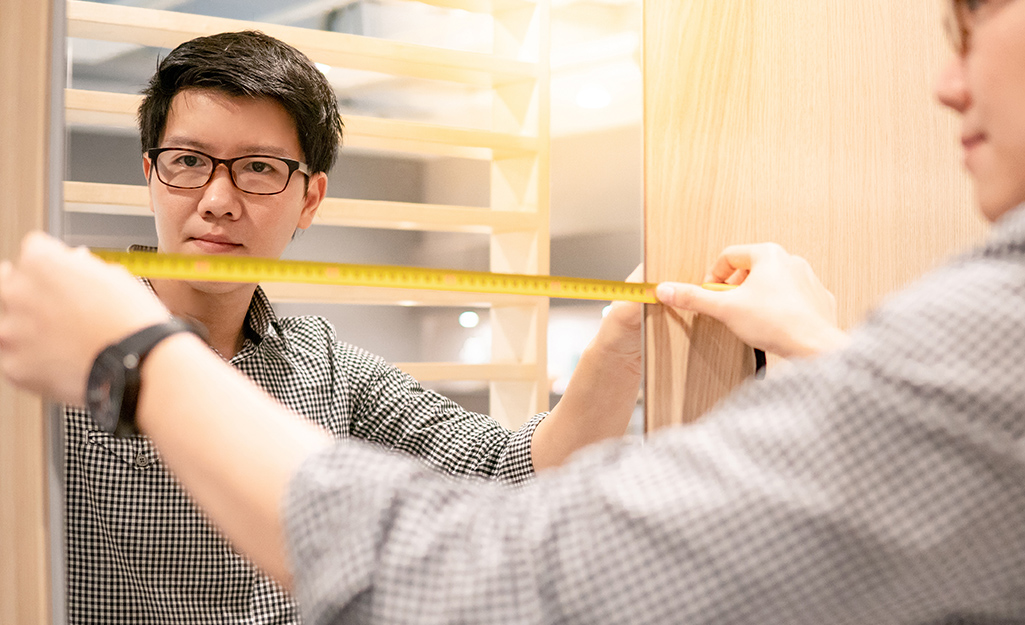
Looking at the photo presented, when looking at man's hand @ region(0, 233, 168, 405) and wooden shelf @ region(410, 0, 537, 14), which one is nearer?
man's hand @ region(0, 233, 168, 405)

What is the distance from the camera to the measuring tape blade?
0.83 meters

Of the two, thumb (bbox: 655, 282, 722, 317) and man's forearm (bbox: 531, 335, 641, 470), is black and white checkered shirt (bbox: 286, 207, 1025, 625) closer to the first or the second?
thumb (bbox: 655, 282, 722, 317)

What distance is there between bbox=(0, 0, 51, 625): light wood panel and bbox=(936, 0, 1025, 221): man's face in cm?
74

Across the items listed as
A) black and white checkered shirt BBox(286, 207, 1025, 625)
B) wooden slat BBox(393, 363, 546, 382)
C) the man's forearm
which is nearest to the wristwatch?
black and white checkered shirt BBox(286, 207, 1025, 625)

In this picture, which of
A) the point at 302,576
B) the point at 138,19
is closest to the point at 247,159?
the point at 138,19

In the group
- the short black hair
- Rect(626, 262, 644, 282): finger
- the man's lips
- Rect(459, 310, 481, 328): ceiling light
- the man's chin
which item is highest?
the short black hair

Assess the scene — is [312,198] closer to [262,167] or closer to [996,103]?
[262,167]

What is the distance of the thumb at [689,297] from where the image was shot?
1186mm

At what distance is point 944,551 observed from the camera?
516 millimetres

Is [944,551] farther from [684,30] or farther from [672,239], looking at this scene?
[684,30]

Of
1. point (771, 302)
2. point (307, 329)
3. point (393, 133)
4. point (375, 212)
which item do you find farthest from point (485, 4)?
point (771, 302)

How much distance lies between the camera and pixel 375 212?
1.37 m

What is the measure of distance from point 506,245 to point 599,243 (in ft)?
0.59

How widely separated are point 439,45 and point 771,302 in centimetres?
67
